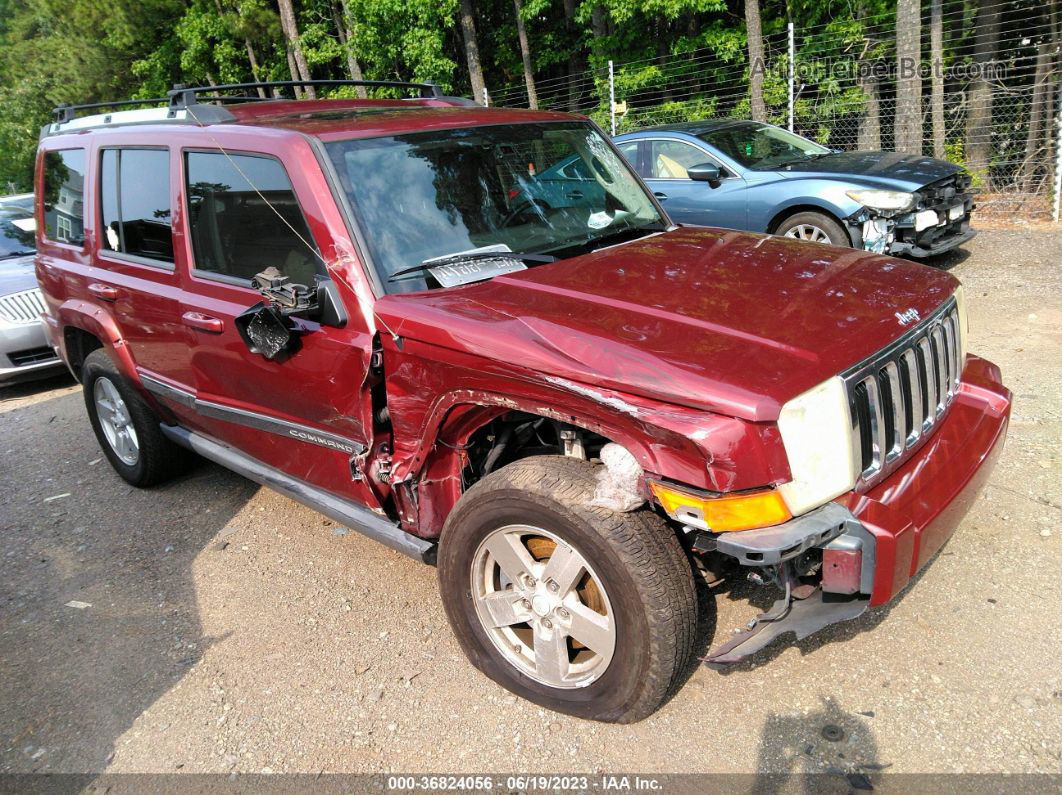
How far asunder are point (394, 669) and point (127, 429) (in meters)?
2.69

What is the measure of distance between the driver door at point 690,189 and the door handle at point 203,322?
5769 millimetres

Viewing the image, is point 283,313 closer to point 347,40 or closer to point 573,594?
point 573,594

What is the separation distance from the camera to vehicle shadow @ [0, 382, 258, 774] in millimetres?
3117

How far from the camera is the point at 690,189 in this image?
8.59 meters

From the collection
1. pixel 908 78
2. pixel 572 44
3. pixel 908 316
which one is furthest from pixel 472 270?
pixel 572 44

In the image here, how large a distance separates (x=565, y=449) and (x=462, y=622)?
0.75 meters

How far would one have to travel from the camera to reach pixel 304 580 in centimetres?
389

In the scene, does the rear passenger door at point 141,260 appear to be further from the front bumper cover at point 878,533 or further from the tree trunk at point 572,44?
the tree trunk at point 572,44

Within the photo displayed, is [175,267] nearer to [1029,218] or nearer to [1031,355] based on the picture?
[1031,355]

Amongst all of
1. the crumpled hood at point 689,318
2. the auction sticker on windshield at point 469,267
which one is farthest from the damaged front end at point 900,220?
the auction sticker on windshield at point 469,267

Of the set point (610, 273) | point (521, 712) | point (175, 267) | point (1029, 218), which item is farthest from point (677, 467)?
point (1029, 218)

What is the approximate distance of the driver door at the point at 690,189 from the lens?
27.2ft

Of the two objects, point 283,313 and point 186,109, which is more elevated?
point 186,109

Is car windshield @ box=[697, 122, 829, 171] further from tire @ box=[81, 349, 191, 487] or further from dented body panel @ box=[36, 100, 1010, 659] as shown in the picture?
tire @ box=[81, 349, 191, 487]
